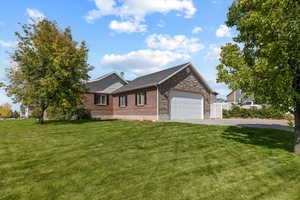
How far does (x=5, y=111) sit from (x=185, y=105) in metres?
30.0

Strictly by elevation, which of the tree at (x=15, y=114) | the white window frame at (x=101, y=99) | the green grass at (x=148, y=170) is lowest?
the green grass at (x=148, y=170)

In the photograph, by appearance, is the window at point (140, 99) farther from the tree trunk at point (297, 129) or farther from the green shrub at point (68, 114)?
the tree trunk at point (297, 129)

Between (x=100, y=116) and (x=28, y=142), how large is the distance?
14529 millimetres

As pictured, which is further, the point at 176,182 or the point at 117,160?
the point at 117,160

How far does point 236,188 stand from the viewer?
385 centimetres

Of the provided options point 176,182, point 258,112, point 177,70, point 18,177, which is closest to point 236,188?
point 176,182

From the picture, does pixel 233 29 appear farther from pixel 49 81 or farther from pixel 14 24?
pixel 14 24

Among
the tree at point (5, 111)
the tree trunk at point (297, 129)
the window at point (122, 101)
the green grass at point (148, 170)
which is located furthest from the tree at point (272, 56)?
the tree at point (5, 111)

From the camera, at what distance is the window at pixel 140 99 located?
59.5 ft

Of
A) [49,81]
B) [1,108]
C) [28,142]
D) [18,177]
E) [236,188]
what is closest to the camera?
[236,188]

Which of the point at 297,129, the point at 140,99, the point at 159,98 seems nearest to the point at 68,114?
the point at 140,99

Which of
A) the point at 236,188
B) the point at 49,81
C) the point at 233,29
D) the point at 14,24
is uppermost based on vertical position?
the point at 14,24

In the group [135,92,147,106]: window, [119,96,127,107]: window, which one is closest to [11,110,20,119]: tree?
[119,96,127,107]: window

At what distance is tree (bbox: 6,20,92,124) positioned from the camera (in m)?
14.1
